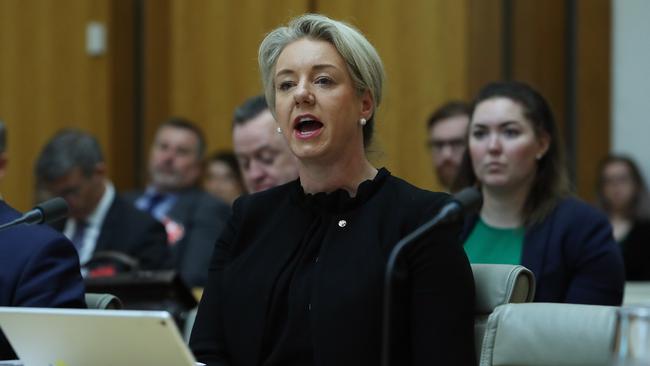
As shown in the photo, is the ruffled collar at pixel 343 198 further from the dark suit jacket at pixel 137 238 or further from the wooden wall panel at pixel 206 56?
the wooden wall panel at pixel 206 56

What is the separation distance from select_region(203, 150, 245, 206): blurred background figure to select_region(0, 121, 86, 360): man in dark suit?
3995mm

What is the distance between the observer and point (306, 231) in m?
2.81

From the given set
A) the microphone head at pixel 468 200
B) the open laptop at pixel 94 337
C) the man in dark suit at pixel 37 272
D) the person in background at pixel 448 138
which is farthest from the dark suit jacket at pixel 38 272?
the person in background at pixel 448 138

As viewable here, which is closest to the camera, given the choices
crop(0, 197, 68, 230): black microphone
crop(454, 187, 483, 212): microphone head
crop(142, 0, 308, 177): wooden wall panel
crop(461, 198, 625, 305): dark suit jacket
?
crop(454, 187, 483, 212): microphone head

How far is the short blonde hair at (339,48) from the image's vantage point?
2811 mm

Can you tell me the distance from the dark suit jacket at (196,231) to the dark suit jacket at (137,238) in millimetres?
500

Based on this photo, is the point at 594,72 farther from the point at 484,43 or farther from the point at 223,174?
the point at 223,174

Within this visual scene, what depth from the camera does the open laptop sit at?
210cm

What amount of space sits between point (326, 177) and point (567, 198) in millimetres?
1295

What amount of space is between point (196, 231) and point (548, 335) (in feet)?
12.6

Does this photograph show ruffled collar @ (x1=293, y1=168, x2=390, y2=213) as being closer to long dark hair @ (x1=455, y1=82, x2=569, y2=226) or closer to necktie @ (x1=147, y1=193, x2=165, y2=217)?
long dark hair @ (x1=455, y1=82, x2=569, y2=226)

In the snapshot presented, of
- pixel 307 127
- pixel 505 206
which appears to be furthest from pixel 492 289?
pixel 505 206

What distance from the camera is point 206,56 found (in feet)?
24.8

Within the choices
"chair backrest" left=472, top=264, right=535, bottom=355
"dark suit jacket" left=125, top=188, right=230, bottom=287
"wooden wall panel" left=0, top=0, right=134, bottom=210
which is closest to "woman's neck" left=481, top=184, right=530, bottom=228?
"chair backrest" left=472, top=264, right=535, bottom=355
